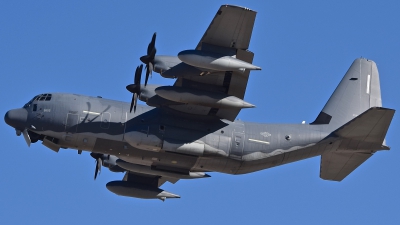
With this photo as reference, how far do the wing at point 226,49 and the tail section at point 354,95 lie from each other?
15.9ft

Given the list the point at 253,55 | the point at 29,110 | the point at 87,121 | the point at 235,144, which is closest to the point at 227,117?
the point at 235,144

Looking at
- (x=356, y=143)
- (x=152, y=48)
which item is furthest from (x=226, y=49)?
(x=356, y=143)

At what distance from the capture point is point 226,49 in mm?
29609

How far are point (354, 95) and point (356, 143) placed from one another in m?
3.41

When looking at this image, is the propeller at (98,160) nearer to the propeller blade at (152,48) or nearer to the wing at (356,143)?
the propeller blade at (152,48)

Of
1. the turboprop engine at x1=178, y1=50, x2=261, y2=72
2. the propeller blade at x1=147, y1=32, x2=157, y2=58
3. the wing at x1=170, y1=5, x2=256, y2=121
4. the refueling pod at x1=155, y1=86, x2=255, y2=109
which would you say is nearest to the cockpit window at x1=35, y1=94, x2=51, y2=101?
the propeller blade at x1=147, y1=32, x2=157, y2=58

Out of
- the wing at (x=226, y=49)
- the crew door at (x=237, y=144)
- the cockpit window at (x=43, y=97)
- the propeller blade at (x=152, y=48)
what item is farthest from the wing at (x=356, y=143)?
the cockpit window at (x=43, y=97)

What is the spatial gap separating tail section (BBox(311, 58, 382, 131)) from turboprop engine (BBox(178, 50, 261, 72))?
6796 millimetres

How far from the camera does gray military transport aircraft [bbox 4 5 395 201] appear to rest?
2994 cm

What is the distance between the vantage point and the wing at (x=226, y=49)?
94.1 feet

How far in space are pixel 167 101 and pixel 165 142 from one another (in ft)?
5.83

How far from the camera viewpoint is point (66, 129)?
30953 mm

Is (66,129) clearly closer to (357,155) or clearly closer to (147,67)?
(147,67)

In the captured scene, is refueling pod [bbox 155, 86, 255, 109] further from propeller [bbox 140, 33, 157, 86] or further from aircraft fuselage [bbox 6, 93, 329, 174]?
aircraft fuselage [bbox 6, 93, 329, 174]
